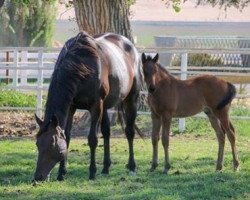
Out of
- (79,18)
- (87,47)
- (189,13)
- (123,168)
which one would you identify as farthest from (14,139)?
(189,13)

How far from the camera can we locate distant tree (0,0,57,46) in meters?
36.2

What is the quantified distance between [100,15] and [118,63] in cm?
521

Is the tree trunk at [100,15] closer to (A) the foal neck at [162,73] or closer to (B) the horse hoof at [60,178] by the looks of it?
(A) the foal neck at [162,73]

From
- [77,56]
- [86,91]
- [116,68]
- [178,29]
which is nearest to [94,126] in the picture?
[86,91]

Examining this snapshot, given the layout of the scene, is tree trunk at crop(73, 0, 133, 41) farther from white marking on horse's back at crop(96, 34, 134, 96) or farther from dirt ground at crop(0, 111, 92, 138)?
white marking on horse's back at crop(96, 34, 134, 96)

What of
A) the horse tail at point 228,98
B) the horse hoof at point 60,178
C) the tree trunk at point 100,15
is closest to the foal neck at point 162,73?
the horse tail at point 228,98

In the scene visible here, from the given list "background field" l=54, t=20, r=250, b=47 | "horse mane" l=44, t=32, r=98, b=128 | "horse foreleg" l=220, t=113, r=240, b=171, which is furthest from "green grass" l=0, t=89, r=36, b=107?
"background field" l=54, t=20, r=250, b=47

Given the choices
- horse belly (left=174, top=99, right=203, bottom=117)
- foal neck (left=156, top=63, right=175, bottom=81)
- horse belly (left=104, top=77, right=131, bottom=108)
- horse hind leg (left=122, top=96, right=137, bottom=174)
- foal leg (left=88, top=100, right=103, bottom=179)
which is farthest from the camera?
horse hind leg (left=122, top=96, right=137, bottom=174)

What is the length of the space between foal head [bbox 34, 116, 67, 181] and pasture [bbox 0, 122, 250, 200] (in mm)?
222

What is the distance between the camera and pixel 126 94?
33.7 feet

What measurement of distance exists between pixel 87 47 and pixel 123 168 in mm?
1960

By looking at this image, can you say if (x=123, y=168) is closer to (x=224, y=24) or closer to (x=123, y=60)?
(x=123, y=60)

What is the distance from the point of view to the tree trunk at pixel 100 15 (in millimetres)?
14969

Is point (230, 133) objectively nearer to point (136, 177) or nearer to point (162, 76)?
point (162, 76)
